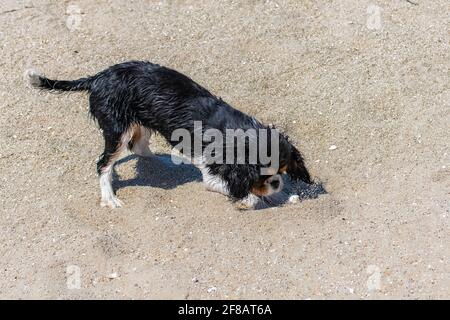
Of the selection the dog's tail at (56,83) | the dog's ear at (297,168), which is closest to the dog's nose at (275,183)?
the dog's ear at (297,168)

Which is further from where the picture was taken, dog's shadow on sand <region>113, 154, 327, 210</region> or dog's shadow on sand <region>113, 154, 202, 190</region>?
dog's shadow on sand <region>113, 154, 202, 190</region>

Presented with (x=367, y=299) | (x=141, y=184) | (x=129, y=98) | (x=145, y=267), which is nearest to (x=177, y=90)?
(x=129, y=98)

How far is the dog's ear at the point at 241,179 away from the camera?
707cm

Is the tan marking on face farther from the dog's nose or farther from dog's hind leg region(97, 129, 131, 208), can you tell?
dog's hind leg region(97, 129, 131, 208)

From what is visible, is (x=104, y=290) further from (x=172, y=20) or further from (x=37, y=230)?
(x=172, y=20)

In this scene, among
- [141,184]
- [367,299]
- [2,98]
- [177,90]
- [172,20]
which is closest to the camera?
[367,299]

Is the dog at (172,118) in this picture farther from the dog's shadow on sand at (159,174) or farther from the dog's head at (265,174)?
the dog's shadow on sand at (159,174)

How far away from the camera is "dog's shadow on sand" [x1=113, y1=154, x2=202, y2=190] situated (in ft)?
26.1

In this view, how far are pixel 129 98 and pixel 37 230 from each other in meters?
1.60

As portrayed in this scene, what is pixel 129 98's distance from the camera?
7.29m

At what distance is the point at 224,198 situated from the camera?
24.9 ft

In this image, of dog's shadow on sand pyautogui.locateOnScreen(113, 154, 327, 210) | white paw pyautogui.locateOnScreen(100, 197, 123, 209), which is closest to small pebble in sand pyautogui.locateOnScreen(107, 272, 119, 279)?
white paw pyautogui.locateOnScreen(100, 197, 123, 209)

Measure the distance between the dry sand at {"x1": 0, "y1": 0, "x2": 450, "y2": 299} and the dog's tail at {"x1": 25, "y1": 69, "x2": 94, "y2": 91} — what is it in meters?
0.99

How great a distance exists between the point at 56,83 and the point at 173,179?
162 cm
